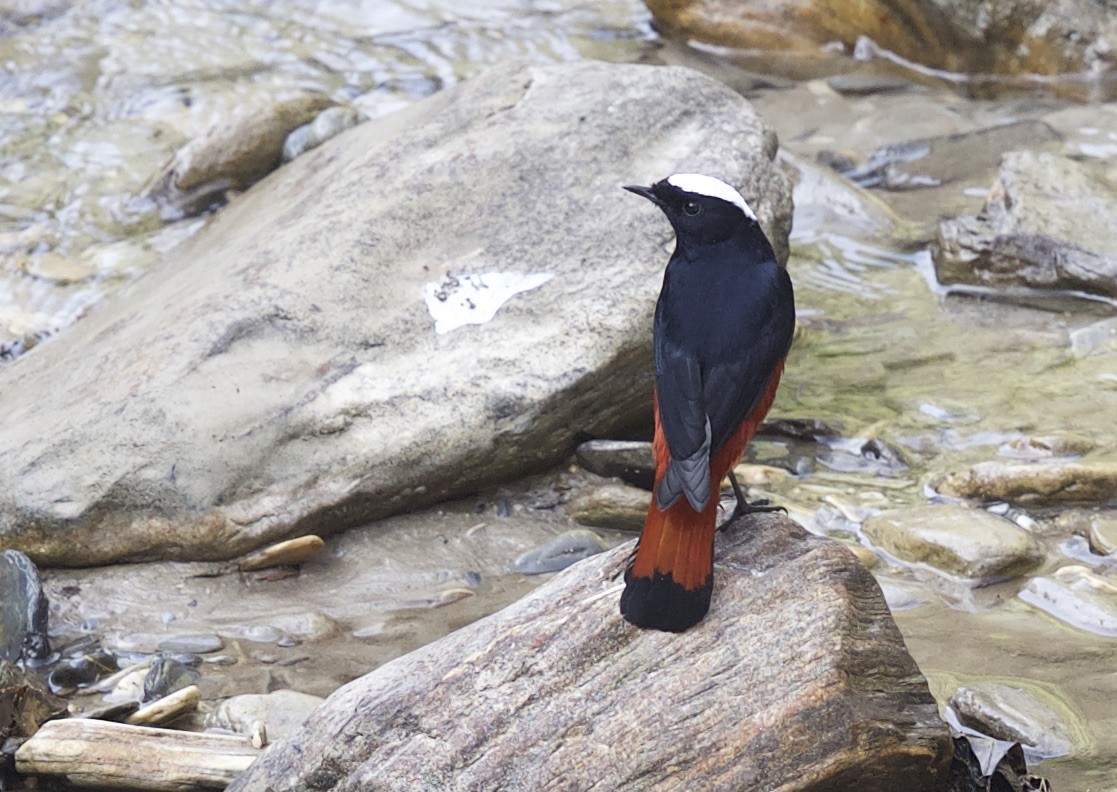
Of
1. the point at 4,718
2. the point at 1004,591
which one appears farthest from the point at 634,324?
the point at 4,718

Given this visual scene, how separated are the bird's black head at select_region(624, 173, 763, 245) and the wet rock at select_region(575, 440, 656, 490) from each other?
1.23 m

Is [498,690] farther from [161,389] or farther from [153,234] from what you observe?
[153,234]

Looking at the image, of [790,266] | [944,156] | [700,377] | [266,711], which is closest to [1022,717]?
[700,377]

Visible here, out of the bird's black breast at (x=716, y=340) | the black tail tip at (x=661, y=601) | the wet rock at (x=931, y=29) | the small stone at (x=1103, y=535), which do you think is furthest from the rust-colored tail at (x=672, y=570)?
the wet rock at (x=931, y=29)

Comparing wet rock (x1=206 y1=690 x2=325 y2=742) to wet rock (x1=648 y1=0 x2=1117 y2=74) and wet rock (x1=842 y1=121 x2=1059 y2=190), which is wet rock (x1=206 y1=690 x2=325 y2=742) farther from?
wet rock (x1=648 y1=0 x2=1117 y2=74)

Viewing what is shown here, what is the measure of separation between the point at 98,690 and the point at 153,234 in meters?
3.88

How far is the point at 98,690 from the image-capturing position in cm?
369

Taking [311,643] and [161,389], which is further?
[161,389]

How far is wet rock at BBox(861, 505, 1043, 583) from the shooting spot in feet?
13.3

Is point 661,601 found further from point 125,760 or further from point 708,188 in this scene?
point 125,760

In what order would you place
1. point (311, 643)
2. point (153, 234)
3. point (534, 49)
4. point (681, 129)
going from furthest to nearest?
point (534, 49) < point (153, 234) < point (681, 129) < point (311, 643)

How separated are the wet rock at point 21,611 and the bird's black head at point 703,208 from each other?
210 cm

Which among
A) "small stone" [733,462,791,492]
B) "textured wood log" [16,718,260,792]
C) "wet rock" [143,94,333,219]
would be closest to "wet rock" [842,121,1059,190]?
"small stone" [733,462,791,492]

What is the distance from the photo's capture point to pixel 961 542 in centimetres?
409
